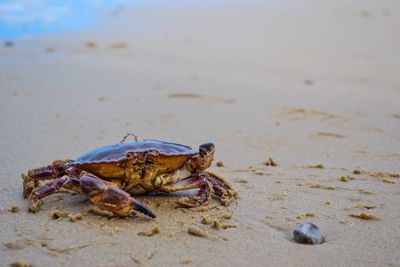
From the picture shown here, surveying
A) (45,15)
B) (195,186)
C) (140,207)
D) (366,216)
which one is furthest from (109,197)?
(45,15)

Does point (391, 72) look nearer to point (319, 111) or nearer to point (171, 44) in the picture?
point (319, 111)

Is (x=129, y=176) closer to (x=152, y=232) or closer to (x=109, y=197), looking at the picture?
(x=109, y=197)

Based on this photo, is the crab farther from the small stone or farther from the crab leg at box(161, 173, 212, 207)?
the small stone

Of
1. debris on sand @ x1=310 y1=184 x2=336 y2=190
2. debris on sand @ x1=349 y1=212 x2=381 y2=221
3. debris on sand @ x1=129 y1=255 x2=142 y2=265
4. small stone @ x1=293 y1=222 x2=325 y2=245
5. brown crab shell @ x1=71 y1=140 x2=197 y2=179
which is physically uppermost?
brown crab shell @ x1=71 y1=140 x2=197 y2=179

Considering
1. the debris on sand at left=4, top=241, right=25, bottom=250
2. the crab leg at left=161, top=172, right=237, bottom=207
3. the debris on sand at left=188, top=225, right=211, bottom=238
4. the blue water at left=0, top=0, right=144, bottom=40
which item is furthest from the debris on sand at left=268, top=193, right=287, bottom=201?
the blue water at left=0, top=0, right=144, bottom=40

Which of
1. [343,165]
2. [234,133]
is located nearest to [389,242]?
[343,165]

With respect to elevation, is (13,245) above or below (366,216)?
above
